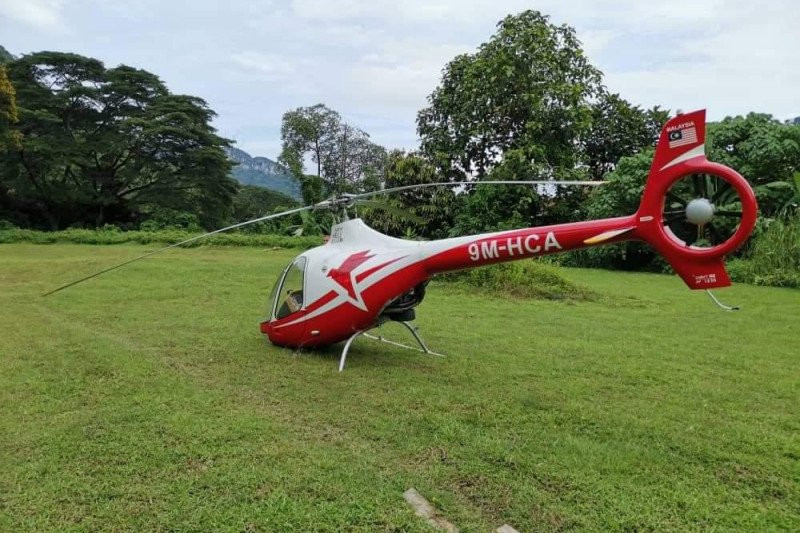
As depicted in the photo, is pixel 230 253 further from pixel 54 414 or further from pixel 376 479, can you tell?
pixel 376 479

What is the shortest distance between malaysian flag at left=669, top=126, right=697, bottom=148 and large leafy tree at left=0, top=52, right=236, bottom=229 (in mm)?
29007

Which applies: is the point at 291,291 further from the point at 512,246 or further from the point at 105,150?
the point at 105,150

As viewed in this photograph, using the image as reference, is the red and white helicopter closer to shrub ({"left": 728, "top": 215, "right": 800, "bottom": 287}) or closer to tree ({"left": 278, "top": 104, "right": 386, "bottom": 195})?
shrub ({"left": 728, "top": 215, "right": 800, "bottom": 287})

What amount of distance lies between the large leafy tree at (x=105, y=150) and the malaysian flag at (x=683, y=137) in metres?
29.0

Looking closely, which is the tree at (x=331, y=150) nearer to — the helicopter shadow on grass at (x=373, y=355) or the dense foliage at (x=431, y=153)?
the dense foliage at (x=431, y=153)

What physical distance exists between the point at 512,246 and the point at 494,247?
0.21m

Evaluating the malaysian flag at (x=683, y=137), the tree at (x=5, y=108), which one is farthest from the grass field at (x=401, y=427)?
the tree at (x=5, y=108)

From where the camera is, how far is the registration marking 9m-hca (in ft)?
17.0

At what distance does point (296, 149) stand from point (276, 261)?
765 inches

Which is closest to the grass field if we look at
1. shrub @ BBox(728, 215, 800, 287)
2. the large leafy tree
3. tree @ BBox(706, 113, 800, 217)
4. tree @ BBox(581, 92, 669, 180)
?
shrub @ BBox(728, 215, 800, 287)

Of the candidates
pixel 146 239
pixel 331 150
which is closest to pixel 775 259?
pixel 146 239

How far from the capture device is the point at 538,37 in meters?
20.2

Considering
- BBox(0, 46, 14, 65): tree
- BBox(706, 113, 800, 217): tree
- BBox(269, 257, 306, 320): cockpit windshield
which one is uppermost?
BBox(0, 46, 14, 65): tree

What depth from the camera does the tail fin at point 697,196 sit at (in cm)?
417
